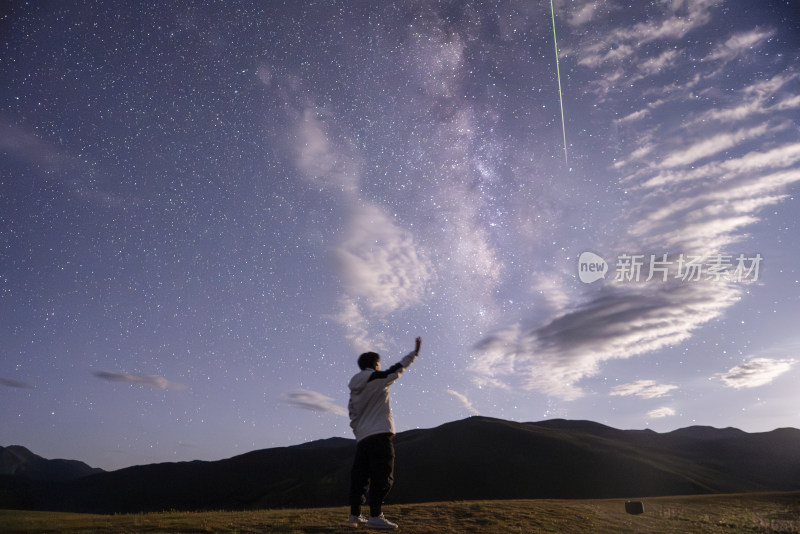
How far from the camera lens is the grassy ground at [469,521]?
820 cm

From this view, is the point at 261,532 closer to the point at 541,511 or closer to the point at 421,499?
the point at 541,511

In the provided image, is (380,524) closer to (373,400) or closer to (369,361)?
(373,400)

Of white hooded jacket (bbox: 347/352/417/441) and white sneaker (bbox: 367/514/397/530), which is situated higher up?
white hooded jacket (bbox: 347/352/417/441)

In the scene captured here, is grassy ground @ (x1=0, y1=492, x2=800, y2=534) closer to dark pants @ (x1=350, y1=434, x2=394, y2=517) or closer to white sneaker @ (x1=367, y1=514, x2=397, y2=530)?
white sneaker @ (x1=367, y1=514, x2=397, y2=530)

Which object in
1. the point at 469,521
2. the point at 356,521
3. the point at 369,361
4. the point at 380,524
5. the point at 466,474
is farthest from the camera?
the point at 466,474

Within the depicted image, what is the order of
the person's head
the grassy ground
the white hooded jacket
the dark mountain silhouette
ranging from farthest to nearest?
the dark mountain silhouette → the grassy ground → the person's head → the white hooded jacket

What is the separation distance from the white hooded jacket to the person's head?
1.05 feet

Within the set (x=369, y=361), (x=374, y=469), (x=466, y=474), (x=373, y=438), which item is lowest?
(x=466, y=474)

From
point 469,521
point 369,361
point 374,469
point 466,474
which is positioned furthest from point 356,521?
point 466,474

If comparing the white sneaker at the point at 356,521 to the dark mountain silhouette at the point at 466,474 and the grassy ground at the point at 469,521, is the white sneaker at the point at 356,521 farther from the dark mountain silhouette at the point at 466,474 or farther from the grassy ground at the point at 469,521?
the dark mountain silhouette at the point at 466,474

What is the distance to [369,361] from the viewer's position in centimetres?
813

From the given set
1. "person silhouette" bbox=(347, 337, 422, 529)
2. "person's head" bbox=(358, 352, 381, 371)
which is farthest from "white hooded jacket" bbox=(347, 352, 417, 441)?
"person's head" bbox=(358, 352, 381, 371)

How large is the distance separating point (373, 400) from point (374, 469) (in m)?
1.03

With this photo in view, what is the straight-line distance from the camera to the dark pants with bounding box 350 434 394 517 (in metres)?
7.33
